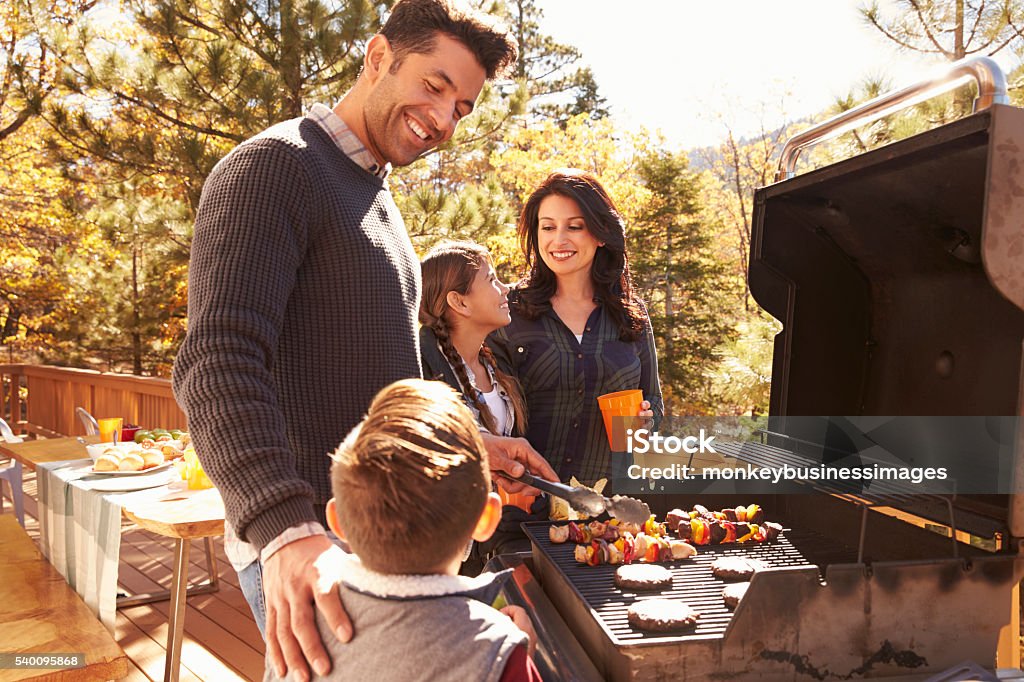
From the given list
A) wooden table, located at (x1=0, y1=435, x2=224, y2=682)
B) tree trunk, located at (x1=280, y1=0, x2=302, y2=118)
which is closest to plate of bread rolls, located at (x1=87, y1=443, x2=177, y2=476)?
wooden table, located at (x1=0, y1=435, x2=224, y2=682)

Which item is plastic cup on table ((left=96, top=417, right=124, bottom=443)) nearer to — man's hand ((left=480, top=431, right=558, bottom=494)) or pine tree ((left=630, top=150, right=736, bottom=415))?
man's hand ((left=480, top=431, right=558, bottom=494))

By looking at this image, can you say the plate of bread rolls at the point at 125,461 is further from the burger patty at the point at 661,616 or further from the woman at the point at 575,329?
the burger patty at the point at 661,616

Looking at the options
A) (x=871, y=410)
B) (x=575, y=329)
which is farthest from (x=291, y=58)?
(x=871, y=410)

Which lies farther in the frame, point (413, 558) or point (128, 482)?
point (128, 482)

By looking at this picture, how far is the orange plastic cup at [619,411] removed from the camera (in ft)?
7.90

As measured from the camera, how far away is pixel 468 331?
2449mm

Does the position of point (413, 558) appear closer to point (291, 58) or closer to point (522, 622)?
point (522, 622)

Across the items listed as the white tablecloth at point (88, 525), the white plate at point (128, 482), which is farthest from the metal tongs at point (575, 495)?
the white plate at point (128, 482)

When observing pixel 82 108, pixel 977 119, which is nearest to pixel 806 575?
pixel 977 119

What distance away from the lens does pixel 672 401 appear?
14008 millimetres

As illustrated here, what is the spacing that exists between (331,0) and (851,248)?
252 inches

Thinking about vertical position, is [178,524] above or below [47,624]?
above

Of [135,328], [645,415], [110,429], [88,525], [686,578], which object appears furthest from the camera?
[135,328]

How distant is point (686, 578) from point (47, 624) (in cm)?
203
